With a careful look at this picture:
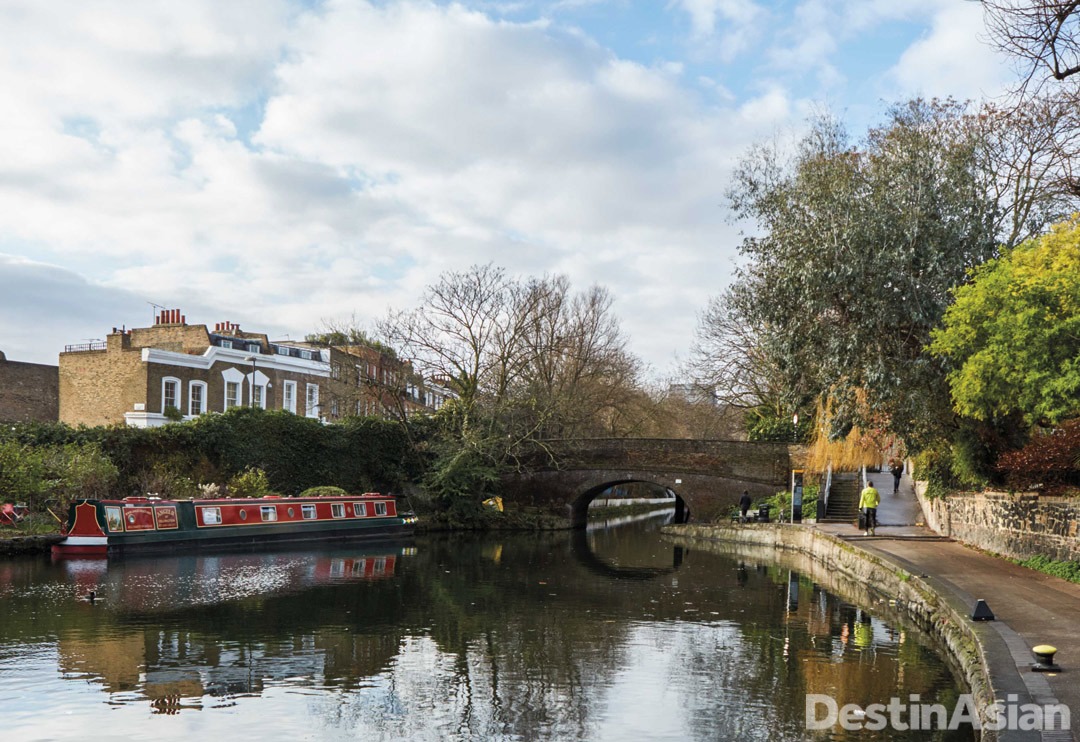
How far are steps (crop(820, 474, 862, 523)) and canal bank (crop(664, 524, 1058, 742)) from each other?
1.76m

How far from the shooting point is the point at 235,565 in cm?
2034

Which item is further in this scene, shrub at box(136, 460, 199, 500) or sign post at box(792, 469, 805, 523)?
sign post at box(792, 469, 805, 523)

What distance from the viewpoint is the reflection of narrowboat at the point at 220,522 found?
20891 mm

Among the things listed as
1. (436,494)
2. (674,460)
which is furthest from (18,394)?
(674,460)

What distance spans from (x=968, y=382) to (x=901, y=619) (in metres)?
3.76

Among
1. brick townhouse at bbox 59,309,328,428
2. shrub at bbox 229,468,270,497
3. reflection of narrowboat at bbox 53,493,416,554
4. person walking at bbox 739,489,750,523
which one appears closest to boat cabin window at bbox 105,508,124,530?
reflection of narrowboat at bbox 53,493,416,554

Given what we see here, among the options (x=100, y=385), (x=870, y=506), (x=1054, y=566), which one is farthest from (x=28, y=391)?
(x=1054, y=566)

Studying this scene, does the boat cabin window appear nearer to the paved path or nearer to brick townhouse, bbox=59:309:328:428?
brick townhouse, bbox=59:309:328:428

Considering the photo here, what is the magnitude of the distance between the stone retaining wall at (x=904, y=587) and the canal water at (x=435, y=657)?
11.6 inches

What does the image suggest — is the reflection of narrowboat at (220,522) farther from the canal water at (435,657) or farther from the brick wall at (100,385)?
the brick wall at (100,385)

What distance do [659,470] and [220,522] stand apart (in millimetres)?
14802

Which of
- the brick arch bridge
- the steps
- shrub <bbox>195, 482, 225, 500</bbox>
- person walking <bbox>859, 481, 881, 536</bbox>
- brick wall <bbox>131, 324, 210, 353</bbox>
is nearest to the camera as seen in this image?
person walking <bbox>859, 481, 881, 536</bbox>

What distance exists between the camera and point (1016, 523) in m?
15.5

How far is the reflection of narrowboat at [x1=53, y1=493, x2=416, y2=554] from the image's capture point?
20891 mm
